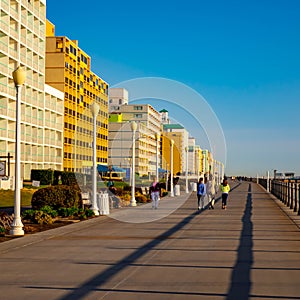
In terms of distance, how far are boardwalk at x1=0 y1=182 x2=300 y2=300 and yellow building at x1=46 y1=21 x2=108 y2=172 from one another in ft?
227

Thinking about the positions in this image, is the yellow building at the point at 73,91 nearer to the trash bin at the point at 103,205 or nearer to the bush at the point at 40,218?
the trash bin at the point at 103,205

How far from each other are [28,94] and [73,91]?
87.2ft

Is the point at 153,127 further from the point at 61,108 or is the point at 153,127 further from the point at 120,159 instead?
the point at 120,159

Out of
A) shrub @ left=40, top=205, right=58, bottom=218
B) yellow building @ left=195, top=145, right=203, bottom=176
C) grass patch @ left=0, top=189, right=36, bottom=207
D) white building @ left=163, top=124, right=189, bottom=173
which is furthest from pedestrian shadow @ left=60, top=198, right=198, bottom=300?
yellow building @ left=195, top=145, right=203, bottom=176

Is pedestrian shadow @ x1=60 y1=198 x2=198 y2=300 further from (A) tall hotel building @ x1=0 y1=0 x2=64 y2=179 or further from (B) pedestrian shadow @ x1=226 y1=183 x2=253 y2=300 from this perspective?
(A) tall hotel building @ x1=0 y1=0 x2=64 y2=179

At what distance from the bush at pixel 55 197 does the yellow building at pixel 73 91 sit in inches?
2385

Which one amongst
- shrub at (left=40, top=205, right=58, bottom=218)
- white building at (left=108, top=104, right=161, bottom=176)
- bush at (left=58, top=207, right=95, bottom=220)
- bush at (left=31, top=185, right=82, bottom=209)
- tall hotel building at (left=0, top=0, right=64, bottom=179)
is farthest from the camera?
tall hotel building at (left=0, top=0, right=64, bottom=179)

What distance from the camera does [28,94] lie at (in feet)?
235

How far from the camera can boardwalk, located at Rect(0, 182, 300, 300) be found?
8.39 m

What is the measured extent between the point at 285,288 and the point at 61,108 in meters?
80.2

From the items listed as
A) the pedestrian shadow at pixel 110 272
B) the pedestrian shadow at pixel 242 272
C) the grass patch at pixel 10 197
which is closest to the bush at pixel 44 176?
the grass patch at pixel 10 197

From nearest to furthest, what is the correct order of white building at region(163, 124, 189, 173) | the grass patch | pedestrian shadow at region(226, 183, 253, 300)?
pedestrian shadow at region(226, 183, 253, 300) < the grass patch < white building at region(163, 124, 189, 173)

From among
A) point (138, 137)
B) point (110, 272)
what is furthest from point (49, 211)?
point (138, 137)

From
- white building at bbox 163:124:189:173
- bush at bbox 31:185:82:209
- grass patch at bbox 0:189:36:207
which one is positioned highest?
white building at bbox 163:124:189:173
